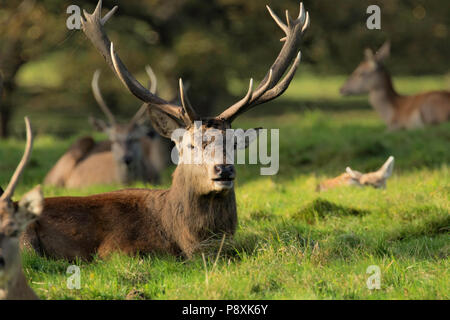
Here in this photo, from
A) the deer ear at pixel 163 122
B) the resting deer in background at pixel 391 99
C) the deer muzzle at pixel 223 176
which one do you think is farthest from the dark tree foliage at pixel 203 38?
the deer muzzle at pixel 223 176

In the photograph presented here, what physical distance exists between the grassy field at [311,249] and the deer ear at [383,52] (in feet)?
12.6

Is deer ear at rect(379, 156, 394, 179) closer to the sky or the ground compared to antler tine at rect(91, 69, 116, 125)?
closer to the ground

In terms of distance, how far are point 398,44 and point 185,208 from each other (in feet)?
28.5

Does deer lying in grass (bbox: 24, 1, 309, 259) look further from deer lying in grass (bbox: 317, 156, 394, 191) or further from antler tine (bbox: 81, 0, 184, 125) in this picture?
deer lying in grass (bbox: 317, 156, 394, 191)

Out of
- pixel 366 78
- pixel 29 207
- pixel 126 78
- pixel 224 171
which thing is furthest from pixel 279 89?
pixel 366 78

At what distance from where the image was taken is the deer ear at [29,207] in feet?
12.5

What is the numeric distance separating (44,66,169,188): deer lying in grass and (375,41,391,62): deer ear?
17.0ft

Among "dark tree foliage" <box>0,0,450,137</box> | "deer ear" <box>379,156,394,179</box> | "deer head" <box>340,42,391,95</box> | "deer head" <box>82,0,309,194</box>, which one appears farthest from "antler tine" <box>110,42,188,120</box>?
"deer head" <box>340,42,391,95</box>

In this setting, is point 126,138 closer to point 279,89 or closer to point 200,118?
point 279,89

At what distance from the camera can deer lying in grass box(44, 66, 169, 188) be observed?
10594mm

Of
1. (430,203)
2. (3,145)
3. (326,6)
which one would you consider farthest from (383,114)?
A: (430,203)

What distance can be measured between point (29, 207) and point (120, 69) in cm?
223

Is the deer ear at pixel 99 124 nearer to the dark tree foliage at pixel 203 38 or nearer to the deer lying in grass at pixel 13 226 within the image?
the dark tree foliage at pixel 203 38
